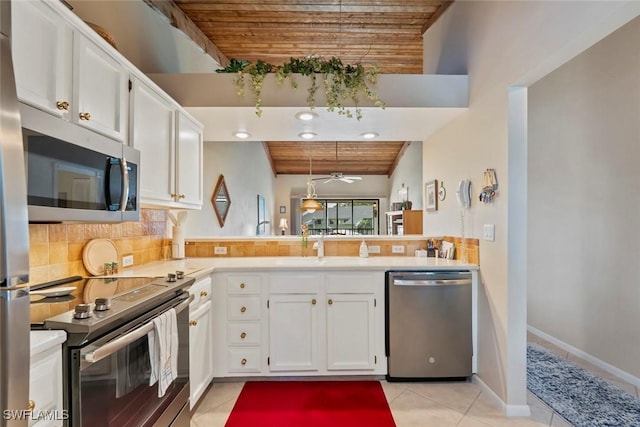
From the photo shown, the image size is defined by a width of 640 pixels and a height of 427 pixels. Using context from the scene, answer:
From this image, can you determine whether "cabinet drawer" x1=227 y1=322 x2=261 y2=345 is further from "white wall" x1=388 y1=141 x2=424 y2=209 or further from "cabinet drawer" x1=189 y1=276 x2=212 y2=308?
"white wall" x1=388 y1=141 x2=424 y2=209

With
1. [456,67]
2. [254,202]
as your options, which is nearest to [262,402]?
[456,67]

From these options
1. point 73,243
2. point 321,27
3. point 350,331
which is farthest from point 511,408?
point 321,27

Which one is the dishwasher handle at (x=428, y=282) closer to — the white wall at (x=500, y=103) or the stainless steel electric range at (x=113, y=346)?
the white wall at (x=500, y=103)

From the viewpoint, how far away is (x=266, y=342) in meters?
2.47

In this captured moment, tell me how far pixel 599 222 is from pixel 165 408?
363cm

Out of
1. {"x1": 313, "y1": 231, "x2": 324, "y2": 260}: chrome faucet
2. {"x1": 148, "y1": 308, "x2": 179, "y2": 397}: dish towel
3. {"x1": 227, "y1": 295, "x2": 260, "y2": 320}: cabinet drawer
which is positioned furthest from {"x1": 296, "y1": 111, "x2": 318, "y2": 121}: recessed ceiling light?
{"x1": 148, "y1": 308, "x2": 179, "y2": 397}: dish towel

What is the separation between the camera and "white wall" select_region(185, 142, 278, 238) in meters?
3.77

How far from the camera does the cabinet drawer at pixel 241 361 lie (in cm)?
247

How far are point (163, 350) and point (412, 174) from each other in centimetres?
629

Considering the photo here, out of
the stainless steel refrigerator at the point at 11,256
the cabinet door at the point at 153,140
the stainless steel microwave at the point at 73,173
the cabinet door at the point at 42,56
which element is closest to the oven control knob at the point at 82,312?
the stainless steel microwave at the point at 73,173

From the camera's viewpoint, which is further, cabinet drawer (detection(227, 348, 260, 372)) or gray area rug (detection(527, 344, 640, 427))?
cabinet drawer (detection(227, 348, 260, 372))

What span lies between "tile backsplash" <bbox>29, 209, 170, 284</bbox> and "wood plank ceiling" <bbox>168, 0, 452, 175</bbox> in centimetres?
213

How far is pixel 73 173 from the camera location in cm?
124

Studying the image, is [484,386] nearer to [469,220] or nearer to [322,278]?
[469,220]
